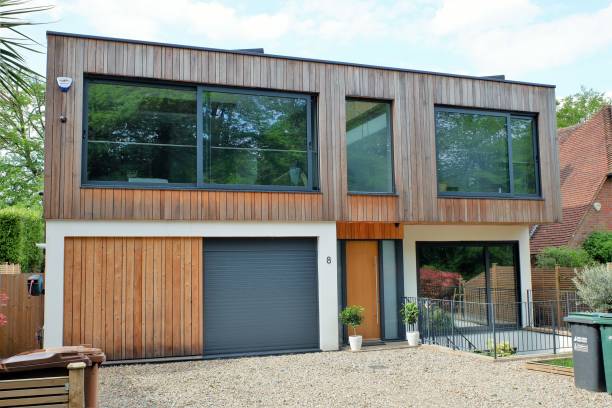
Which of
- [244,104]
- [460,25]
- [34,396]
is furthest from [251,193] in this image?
[460,25]

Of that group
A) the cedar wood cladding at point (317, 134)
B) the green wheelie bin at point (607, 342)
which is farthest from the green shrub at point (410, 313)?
the green wheelie bin at point (607, 342)

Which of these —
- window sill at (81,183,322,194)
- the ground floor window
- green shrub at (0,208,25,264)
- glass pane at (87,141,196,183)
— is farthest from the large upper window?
green shrub at (0,208,25,264)

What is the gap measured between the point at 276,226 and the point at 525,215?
6051mm

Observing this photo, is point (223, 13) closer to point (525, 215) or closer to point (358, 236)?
point (358, 236)

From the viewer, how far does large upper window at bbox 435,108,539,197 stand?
1259 cm

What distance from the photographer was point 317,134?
455 inches

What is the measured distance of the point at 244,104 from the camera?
36.4 ft

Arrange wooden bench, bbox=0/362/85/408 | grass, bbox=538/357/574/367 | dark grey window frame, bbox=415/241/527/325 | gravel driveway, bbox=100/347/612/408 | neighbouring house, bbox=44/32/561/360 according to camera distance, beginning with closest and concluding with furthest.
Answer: wooden bench, bbox=0/362/85/408 < gravel driveway, bbox=100/347/612/408 < grass, bbox=538/357/574/367 < neighbouring house, bbox=44/32/561/360 < dark grey window frame, bbox=415/241/527/325

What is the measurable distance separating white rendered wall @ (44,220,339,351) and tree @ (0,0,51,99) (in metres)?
3.99

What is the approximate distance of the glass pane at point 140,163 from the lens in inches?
397

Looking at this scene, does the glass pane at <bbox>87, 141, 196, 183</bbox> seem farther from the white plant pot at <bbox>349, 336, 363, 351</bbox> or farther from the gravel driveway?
the white plant pot at <bbox>349, 336, 363, 351</bbox>

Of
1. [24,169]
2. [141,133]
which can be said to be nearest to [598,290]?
[141,133]

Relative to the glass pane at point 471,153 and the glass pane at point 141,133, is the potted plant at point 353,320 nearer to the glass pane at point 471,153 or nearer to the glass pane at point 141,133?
the glass pane at point 471,153

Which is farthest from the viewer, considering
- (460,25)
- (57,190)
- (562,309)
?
(460,25)
